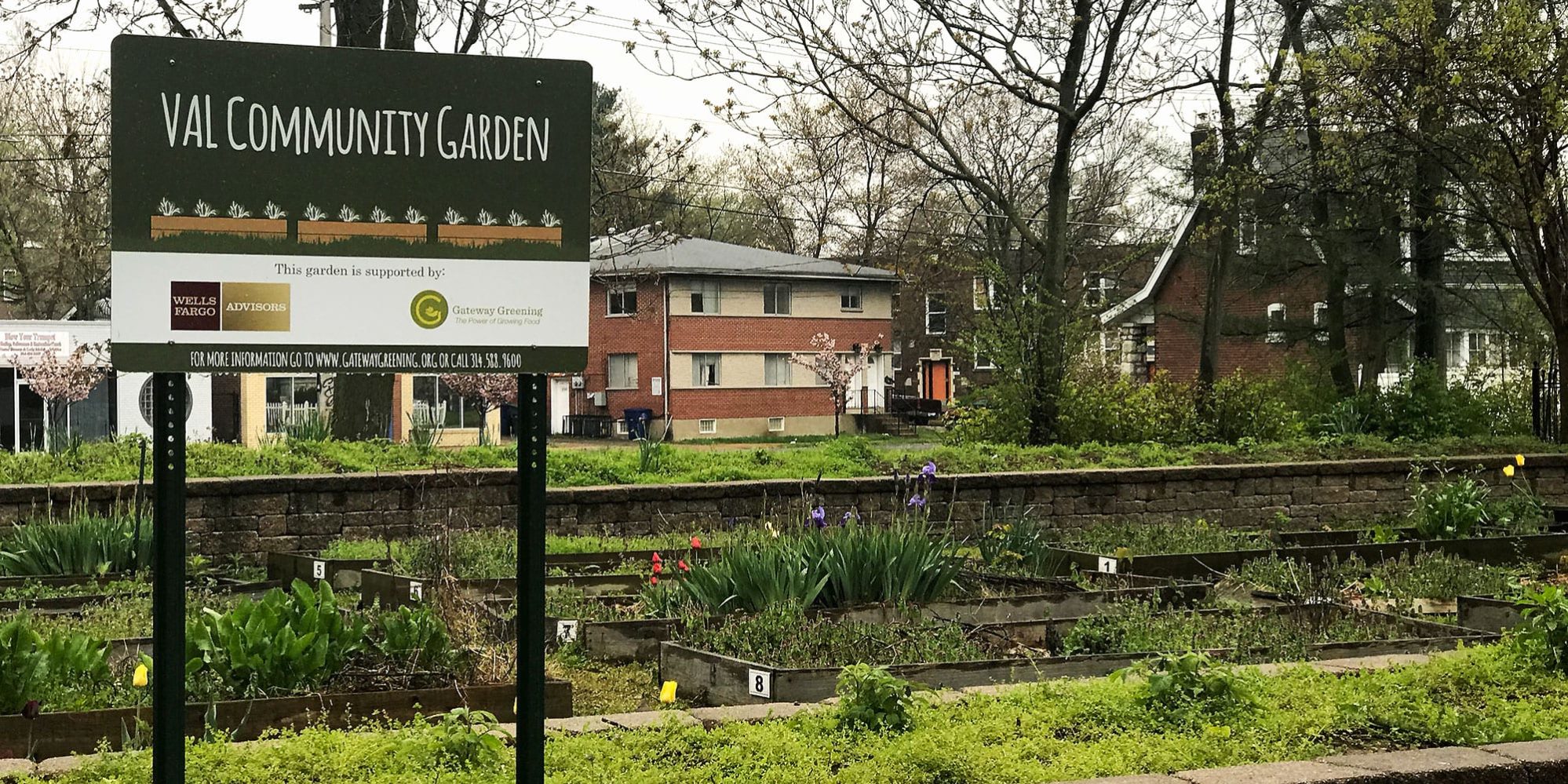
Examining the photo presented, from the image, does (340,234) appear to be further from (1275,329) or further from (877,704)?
(1275,329)

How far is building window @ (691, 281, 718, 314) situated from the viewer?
48469 millimetres

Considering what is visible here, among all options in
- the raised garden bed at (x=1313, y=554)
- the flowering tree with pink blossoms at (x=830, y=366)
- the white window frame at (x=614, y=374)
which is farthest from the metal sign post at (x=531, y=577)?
the flowering tree with pink blossoms at (x=830, y=366)

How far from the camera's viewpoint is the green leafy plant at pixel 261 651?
233 inches

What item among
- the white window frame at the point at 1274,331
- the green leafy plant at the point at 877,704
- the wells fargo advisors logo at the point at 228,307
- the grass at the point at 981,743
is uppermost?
the white window frame at the point at 1274,331

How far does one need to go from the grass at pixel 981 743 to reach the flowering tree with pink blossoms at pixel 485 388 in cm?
2838

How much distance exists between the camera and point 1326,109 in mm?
19344

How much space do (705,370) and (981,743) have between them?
44050 millimetres

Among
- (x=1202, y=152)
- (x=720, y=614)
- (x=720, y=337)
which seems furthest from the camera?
(x=720, y=337)

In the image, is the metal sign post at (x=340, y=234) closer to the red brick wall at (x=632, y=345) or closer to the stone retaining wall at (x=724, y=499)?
the stone retaining wall at (x=724, y=499)

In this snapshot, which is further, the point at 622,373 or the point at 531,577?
the point at 622,373

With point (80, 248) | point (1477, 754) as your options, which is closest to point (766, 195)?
point (80, 248)

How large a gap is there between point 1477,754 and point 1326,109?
1566 centimetres

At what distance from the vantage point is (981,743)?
204 inches

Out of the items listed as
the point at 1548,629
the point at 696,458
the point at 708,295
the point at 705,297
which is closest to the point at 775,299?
the point at 708,295
